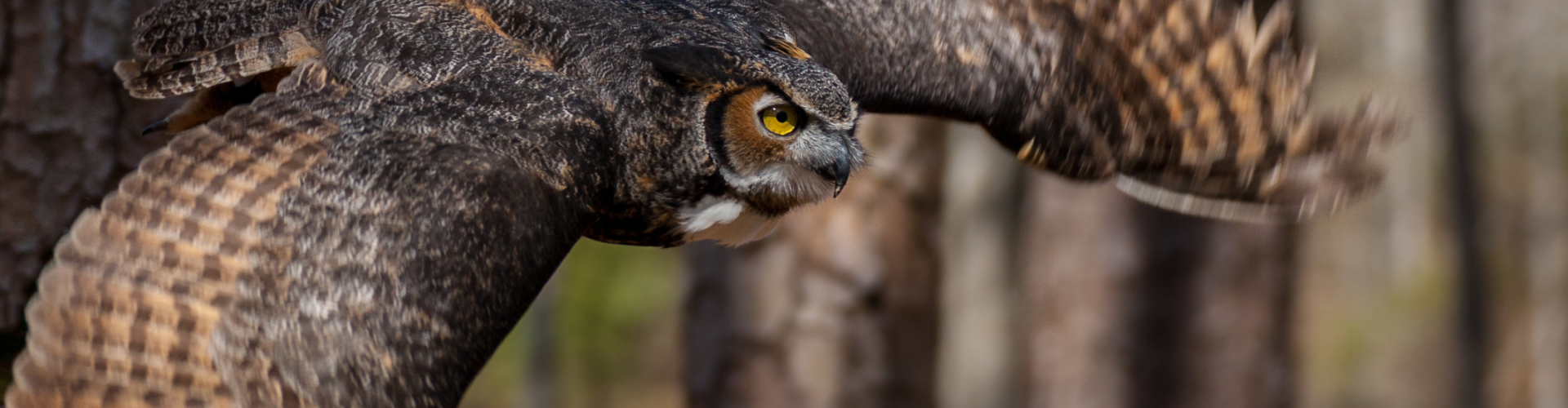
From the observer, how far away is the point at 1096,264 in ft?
24.4

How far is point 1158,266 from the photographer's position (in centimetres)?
713

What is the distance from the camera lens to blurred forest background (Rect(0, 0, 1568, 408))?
2906 millimetres

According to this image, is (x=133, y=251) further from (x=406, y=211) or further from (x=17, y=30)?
(x=17, y=30)

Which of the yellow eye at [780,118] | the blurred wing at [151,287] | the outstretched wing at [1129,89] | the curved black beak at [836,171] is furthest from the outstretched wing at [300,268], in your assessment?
the outstretched wing at [1129,89]

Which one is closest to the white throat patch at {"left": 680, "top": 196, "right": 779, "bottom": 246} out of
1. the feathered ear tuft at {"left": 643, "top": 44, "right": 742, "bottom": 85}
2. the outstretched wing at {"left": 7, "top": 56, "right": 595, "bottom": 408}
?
the feathered ear tuft at {"left": 643, "top": 44, "right": 742, "bottom": 85}

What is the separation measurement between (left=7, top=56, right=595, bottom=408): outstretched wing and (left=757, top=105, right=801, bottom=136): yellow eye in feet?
1.99

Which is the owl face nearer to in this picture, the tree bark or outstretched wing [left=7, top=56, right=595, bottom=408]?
outstretched wing [left=7, top=56, right=595, bottom=408]

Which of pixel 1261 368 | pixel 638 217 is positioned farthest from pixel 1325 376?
pixel 638 217

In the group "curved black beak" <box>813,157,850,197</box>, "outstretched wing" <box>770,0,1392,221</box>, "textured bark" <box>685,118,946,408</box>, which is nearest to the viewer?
"curved black beak" <box>813,157,850,197</box>

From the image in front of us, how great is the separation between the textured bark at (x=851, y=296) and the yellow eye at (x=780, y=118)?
6.40 feet

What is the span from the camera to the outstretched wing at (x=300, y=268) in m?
2.21

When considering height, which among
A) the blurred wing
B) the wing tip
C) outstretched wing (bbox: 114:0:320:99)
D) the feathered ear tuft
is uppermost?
the feathered ear tuft

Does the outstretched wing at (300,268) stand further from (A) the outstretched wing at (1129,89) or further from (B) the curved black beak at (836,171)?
(A) the outstretched wing at (1129,89)

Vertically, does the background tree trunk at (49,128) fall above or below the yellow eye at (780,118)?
below
